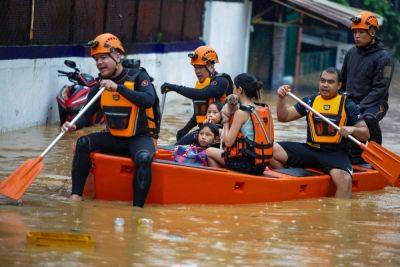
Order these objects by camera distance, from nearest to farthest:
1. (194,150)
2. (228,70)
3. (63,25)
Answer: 1. (194,150)
2. (63,25)
3. (228,70)

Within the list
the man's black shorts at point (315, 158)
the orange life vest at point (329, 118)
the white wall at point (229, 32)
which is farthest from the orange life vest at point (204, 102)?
the white wall at point (229, 32)

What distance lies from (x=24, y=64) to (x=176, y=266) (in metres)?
8.48

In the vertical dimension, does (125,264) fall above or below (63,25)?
below

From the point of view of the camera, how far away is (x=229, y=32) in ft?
87.9

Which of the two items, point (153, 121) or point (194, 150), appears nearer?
point (153, 121)

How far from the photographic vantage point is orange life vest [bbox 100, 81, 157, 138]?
391 inches

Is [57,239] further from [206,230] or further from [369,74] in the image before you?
[369,74]

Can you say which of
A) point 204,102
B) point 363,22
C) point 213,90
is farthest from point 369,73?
point 204,102

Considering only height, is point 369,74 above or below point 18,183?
above

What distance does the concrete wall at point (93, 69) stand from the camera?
50.4 ft

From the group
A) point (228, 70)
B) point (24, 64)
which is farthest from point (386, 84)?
point (228, 70)

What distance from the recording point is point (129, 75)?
10070 millimetres

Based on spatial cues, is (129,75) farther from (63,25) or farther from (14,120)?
(63,25)

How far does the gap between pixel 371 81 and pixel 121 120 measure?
323cm
